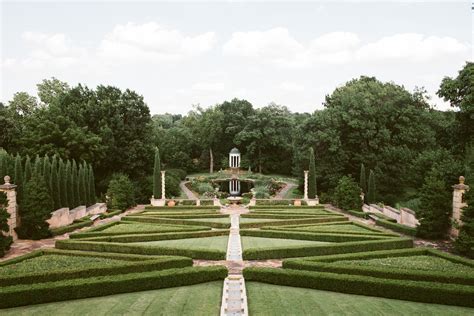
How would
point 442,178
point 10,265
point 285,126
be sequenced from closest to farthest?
point 10,265 → point 442,178 → point 285,126

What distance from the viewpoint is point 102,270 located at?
12781mm

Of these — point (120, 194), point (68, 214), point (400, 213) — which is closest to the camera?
point (68, 214)

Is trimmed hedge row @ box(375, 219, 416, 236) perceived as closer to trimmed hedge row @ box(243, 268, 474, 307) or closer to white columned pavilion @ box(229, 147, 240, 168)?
trimmed hedge row @ box(243, 268, 474, 307)

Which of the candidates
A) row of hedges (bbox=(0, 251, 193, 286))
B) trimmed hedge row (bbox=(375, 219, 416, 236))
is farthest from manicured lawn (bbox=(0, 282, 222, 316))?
trimmed hedge row (bbox=(375, 219, 416, 236))

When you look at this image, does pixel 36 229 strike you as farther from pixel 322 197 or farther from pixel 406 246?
pixel 322 197

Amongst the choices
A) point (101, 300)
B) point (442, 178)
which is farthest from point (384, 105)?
point (101, 300)

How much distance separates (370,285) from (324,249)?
5093mm

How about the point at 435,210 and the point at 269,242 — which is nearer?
the point at 269,242

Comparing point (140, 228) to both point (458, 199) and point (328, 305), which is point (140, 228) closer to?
point (328, 305)

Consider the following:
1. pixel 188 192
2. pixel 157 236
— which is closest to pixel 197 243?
pixel 157 236

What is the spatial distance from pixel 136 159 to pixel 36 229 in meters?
20.9

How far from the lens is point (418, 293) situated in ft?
36.6

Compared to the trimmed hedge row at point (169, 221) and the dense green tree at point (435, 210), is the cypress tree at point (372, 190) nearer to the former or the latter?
the dense green tree at point (435, 210)

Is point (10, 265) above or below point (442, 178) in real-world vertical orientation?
below
